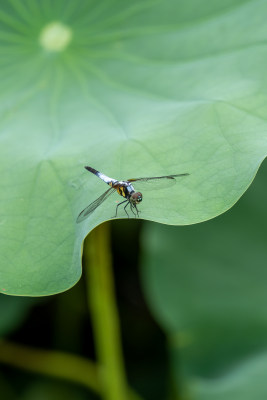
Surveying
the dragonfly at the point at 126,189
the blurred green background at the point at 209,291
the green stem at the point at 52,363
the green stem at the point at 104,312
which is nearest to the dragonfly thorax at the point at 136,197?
the dragonfly at the point at 126,189

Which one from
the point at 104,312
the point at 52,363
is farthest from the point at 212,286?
the point at 52,363

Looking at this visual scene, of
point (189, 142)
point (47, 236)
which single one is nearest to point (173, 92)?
point (189, 142)

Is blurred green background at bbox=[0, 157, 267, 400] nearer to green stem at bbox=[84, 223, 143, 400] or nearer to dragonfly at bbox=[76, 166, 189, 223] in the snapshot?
green stem at bbox=[84, 223, 143, 400]

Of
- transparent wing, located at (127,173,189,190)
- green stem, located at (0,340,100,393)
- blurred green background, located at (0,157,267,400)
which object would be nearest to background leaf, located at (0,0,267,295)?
transparent wing, located at (127,173,189,190)

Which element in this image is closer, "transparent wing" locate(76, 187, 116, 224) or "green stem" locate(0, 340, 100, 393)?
"transparent wing" locate(76, 187, 116, 224)

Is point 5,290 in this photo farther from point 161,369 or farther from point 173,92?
point 161,369

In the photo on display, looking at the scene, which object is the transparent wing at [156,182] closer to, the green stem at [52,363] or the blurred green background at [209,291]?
the blurred green background at [209,291]
